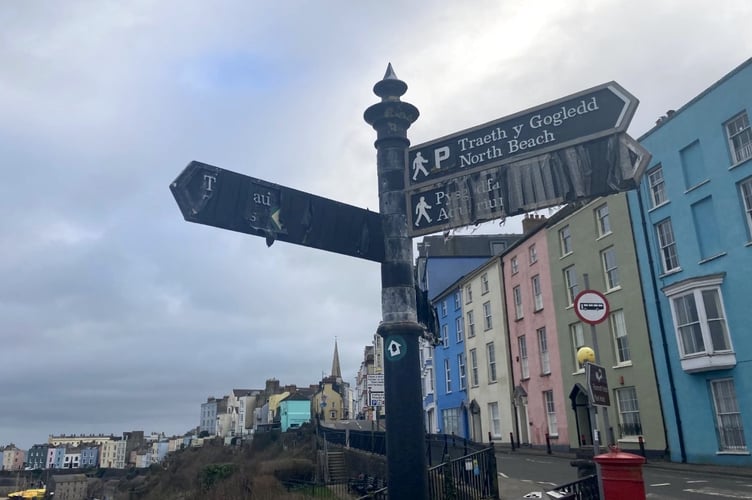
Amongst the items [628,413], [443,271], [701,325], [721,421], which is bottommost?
[721,421]

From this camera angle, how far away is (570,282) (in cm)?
2828

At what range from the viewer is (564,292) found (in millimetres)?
28438

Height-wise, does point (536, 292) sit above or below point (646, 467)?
above

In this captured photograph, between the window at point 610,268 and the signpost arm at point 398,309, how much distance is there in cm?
2241

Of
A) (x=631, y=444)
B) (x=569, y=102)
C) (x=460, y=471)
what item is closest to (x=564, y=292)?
(x=631, y=444)

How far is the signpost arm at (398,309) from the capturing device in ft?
13.5

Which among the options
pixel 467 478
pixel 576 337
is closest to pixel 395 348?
pixel 467 478

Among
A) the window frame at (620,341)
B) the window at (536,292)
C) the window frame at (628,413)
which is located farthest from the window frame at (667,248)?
the window at (536,292)

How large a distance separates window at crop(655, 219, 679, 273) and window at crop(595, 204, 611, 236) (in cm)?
294

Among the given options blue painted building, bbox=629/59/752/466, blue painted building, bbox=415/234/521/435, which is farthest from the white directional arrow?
blue painted building, bbox=415/234/521/435

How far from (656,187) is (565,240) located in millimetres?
6320

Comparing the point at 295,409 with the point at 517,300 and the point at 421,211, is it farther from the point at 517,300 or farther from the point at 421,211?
the point at 421,211

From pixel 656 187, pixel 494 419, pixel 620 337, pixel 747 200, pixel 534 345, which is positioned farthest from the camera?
pixel 494 419

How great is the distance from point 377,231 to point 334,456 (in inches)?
1200
